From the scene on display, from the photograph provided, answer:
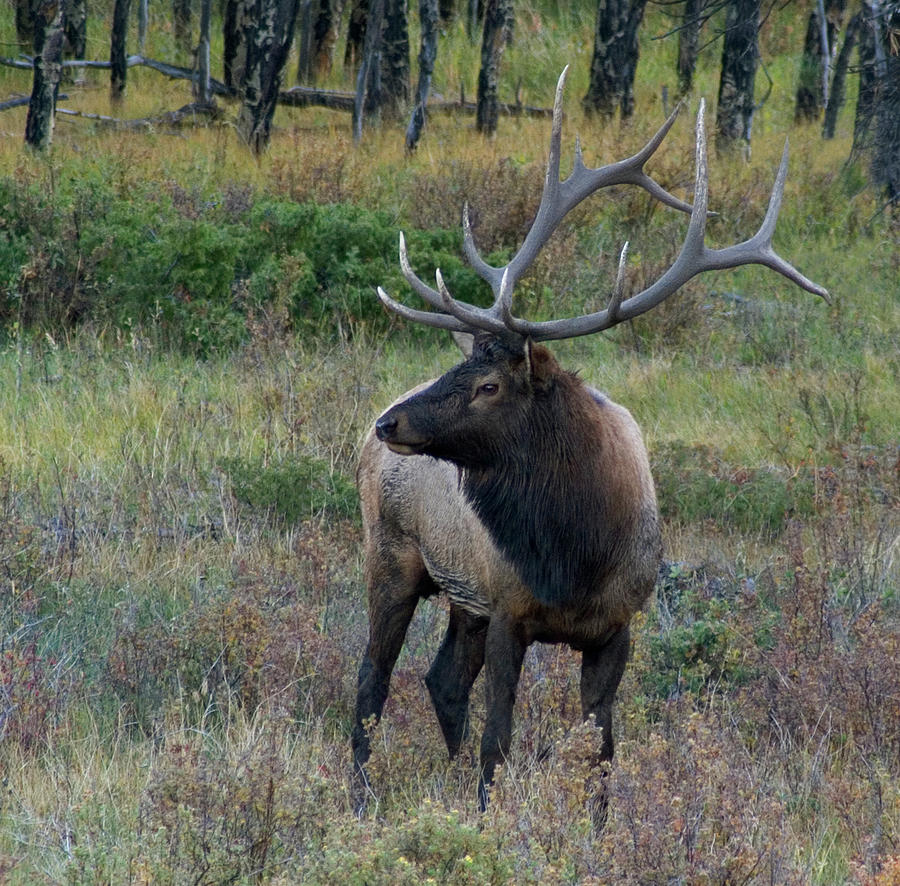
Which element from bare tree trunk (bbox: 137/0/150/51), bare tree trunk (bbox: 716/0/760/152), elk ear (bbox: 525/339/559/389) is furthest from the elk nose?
bare tree trunk (bbox: 137/0/150/51)

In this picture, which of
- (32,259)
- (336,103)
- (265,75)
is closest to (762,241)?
(32,259)

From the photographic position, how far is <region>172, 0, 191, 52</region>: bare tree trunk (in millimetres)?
29812

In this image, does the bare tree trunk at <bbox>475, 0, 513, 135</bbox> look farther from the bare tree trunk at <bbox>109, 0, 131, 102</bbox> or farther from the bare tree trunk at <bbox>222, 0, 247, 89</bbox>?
the bare tree trunk at <bbox>109, 0, 131, 102</bbox>

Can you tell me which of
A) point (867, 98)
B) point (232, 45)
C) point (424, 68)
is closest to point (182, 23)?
point (232, 45)

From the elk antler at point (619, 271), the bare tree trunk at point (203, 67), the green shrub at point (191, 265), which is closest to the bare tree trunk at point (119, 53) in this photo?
the bare tree trunk at point (203, 67)

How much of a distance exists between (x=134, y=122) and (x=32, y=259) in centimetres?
971

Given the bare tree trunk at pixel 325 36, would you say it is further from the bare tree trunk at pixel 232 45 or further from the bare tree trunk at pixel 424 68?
the bare tree trunk at pixel 424 68

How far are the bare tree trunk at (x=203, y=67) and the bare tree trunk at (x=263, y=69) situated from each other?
3.27 meters

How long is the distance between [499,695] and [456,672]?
0.73 metres

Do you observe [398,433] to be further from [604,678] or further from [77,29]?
[77,29]

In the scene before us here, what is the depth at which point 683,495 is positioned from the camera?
740 cm

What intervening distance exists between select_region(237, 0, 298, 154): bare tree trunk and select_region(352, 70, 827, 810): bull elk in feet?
40.1

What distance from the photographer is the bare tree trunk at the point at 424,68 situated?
658 inches

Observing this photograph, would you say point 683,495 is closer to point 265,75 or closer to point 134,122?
point 265,75
